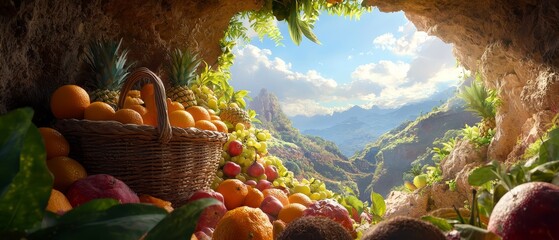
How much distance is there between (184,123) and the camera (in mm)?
2178

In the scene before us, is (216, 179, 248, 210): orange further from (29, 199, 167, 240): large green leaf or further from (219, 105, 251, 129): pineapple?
Answer: (29, 199, 167, 240): large green leaf

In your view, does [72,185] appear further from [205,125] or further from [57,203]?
[205,125]

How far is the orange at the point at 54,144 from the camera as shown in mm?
1808

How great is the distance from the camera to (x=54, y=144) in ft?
5.99

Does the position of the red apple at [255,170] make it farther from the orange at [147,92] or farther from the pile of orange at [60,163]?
the pile of orange at [60,163]

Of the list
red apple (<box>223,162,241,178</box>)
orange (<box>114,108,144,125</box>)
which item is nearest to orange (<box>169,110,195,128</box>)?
orange (<box>114,108,144,125</box>)

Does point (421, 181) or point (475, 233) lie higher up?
point (475, 233)

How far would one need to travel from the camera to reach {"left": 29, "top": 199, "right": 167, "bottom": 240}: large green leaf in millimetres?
343

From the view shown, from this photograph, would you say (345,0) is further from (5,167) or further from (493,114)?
(5,167)

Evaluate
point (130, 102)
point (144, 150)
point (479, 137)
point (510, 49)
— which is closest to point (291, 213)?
point (144, 150)

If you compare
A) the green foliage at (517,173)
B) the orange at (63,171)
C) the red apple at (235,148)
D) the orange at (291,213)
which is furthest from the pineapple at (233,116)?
the green foliage at (517,173)

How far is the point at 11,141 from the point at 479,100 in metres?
6.15

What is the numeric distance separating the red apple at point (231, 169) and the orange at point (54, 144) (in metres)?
1.18

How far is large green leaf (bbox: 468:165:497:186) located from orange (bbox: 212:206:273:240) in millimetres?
738
